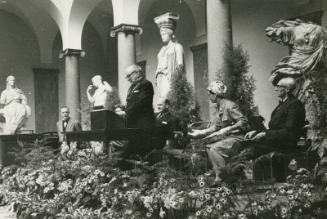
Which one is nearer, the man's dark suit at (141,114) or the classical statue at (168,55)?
the man's dark suit at (141,114)

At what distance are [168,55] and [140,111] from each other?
7.06 feet

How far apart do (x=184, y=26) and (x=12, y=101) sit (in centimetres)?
627

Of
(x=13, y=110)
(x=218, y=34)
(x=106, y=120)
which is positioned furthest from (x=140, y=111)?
(x=13, y=110)

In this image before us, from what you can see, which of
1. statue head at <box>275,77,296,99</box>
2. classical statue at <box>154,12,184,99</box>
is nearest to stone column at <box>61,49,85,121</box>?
classical statue at <box>154,12,184,99</box>

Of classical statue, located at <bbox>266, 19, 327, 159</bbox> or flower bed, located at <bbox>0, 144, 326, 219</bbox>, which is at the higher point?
classical statue, located at <bbox>266, 19, 327, 159</bbox>

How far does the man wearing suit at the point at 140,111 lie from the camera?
5598 millimetres

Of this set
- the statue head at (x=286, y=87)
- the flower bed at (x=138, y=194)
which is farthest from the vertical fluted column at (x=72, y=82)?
the statue head at (x=286, y=87)

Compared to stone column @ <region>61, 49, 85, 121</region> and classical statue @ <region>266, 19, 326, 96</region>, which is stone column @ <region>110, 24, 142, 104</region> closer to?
stone column @ <region>61, 49, 85, 121</region>

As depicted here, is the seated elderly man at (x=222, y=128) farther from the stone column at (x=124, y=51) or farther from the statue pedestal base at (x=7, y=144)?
the stone column at (x=124, y=51)

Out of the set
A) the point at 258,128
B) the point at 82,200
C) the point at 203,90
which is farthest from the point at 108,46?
the point at 82,200

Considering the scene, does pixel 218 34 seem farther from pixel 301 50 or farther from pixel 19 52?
pixel 19 52

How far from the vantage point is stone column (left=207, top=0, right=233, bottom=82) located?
25.6ft

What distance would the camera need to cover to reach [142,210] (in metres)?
4.16

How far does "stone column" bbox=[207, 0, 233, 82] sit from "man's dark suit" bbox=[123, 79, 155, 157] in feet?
7.45
